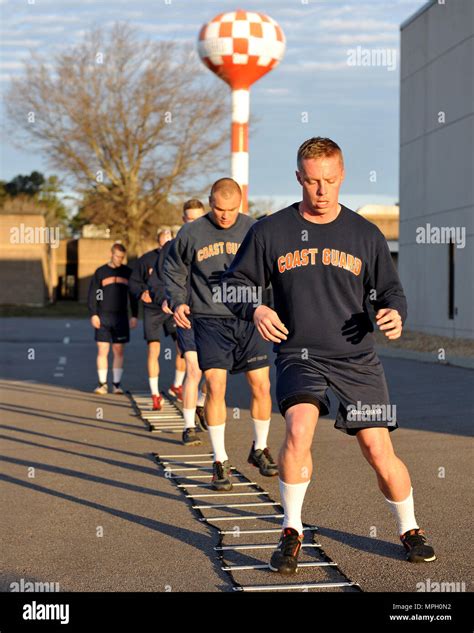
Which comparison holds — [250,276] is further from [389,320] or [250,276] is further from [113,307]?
[113,307]

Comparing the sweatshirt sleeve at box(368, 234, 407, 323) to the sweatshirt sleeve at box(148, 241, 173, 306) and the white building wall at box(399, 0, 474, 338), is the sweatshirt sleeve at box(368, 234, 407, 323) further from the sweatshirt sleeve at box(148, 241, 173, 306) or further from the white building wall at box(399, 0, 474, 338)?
the white building wall at box(399, 0, 474, 338)

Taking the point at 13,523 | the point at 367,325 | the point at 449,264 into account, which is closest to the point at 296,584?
the point at 367,325

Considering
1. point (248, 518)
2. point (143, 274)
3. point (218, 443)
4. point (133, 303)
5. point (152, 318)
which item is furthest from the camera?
point (133, 303)

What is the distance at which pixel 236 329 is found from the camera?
27.3 feet

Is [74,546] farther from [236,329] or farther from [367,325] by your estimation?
Result: [236,329]

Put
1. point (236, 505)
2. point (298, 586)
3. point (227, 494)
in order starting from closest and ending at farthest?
point (298, 586), point (236, 505), point (227, 494)

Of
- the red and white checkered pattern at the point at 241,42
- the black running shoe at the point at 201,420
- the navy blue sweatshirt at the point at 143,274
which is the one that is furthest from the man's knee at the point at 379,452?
the red and white checkered pattern at the point at 241,42

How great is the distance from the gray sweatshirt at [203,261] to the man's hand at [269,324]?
268cm

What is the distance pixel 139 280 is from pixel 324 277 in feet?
26.3

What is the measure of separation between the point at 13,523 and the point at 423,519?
2.41m

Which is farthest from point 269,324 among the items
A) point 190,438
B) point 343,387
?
point 190,438

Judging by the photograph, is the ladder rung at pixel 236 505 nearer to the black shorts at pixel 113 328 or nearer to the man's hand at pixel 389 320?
the man's hand at pixel 389 320

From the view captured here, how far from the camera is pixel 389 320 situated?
17.3 ft

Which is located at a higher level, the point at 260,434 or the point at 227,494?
the point at 260,434
